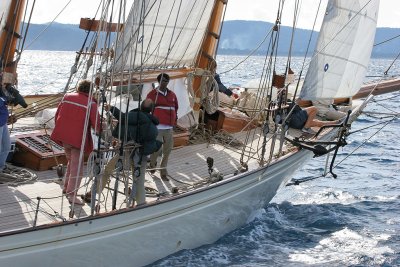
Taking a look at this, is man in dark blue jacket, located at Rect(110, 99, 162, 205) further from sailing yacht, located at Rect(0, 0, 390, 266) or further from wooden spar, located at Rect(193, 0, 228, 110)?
wooden spar, located at Rect(193, 0, 228, 110)

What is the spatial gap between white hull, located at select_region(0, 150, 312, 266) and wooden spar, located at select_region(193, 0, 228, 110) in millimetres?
2284

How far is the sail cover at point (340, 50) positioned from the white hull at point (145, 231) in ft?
6.02

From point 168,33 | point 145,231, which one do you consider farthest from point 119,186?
point 168,33

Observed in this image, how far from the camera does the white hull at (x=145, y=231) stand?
7785 millimetres

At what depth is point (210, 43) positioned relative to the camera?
13492 millimetres

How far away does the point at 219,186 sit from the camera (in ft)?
33.0

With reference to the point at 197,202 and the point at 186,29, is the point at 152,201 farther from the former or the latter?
the point at 186,29

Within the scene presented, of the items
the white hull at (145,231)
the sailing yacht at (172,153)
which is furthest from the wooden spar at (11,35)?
the white hull at (145,231)

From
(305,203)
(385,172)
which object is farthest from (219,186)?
(385,172)

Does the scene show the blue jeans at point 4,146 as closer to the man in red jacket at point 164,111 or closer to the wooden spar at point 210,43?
the man in red jacket at point 164,111

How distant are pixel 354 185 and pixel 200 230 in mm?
6760

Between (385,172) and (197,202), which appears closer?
(197,202)

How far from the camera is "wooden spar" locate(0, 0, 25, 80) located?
32.5 ft

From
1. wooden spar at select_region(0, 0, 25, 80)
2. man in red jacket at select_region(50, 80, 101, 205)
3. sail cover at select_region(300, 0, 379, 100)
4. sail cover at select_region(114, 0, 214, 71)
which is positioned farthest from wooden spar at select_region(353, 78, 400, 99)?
man in red jacket at select_region(50, 80, 101, 205)
